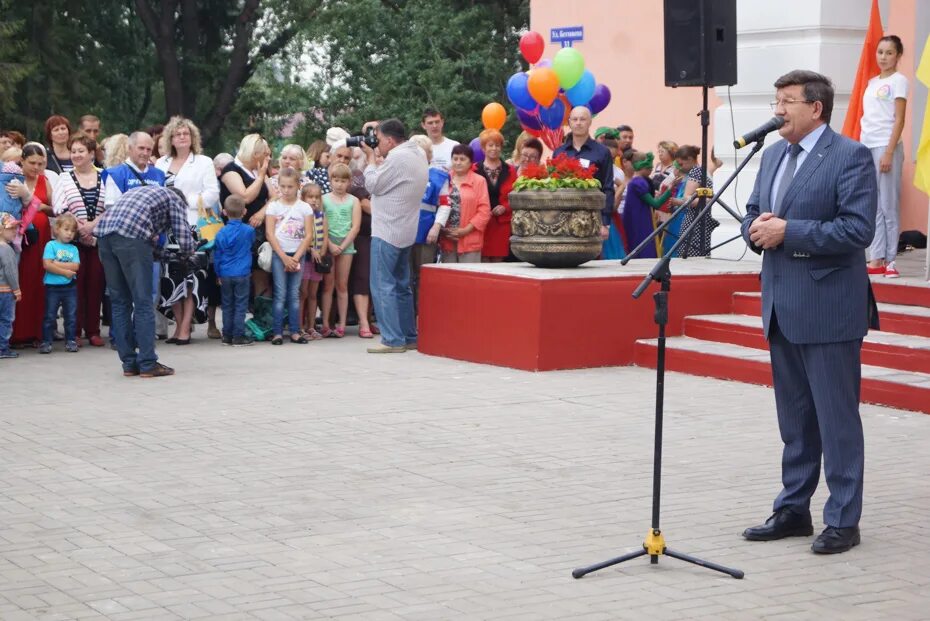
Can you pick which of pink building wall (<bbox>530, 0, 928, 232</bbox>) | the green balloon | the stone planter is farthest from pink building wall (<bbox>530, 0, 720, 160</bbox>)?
the stone planter

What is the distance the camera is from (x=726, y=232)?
15.0 meters

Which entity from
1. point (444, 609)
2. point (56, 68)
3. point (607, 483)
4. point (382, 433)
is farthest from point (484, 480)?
point (56, 68)

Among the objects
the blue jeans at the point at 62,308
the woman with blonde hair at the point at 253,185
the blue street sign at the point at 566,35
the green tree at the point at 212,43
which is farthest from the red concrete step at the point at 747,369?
the green tree at the point at 212,43

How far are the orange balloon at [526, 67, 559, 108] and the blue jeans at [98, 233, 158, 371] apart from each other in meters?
5.37

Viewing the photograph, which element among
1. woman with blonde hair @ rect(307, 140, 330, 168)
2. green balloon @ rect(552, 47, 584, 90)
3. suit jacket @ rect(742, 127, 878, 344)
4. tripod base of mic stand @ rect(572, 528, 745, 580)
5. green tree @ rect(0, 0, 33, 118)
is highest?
green tree @ rect(0, 0, 33, 118)

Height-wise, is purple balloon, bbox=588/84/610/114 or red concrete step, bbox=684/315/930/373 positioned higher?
purple balloon, bbox=588/84/610/114

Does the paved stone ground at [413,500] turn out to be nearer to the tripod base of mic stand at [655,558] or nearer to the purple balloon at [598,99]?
the tripod base of mic stand at [655,558]

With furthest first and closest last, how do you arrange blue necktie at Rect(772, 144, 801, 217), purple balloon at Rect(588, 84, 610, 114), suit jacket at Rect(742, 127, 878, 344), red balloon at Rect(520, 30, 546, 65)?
1. red balloon at Rect(520, 30, 546, 65)
2. purple balloon at Rect(588, 84, 610, 114)
3. blue necktie at Rect(772, 144, 801, 217)
4. suit jacket at Rect(742, 127, 878, 344)

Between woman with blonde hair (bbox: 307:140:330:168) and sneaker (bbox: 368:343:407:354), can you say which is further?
woman with blonde hair (bbox: 307:140:330:168)

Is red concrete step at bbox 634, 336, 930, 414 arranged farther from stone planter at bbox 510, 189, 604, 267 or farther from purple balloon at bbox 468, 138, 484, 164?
purple balloon at bbox 468, 138, 484, 164

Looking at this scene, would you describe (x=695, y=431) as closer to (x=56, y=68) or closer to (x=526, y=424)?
(x=526, y=424)

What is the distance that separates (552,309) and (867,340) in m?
2.41

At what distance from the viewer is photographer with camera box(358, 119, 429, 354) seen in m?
13.1

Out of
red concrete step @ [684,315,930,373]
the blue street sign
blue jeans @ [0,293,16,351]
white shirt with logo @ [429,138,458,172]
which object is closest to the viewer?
red concrete step @ [684,315,930,373]
